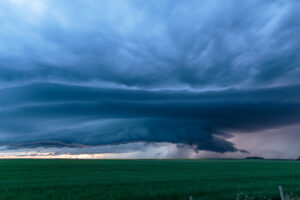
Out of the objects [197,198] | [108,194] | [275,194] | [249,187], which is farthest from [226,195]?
[108,194]

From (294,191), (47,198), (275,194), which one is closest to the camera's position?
(47,198)

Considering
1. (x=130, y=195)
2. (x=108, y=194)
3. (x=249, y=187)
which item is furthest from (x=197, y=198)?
(x=249, y=187)

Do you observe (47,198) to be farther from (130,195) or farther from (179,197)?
(179,197)

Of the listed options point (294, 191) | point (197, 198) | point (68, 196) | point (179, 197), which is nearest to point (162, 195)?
point (179, 197)

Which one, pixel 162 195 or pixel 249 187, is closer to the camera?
pixel 162 195

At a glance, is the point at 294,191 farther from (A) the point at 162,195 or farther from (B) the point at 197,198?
(A) the point at 162,195

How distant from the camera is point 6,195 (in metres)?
24.2

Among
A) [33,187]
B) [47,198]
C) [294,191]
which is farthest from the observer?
[33,187]

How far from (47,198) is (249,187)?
22518 mm

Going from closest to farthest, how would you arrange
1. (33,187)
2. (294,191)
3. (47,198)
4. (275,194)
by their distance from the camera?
(47,198), (275,194), (294,191), (33,187)

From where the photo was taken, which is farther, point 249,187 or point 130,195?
point 249,187

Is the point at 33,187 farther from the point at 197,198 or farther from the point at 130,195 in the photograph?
the point at 197,198

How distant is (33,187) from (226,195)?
2180 cm

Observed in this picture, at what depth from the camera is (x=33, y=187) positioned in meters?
30.0
